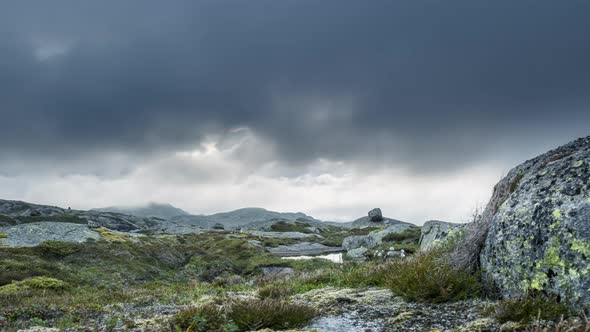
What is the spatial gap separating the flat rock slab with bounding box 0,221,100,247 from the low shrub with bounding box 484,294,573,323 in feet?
162

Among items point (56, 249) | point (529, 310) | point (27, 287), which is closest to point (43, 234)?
point (56, 249)

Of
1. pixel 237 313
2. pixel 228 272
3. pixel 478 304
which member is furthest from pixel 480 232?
pixel 228 272

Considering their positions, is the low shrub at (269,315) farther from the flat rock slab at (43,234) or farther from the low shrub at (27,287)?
the flat rock slab at (43,234)

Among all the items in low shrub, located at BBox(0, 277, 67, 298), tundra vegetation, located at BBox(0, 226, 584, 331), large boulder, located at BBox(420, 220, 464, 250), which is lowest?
low shrub, located at BBox(0, 277, 67, 298)

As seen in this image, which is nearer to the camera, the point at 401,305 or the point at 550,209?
the point at 550,209

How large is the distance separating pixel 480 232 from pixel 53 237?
171 feet

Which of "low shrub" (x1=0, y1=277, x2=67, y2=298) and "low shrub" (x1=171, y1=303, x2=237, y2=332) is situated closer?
"low shrub" (x1=171, y1=303, x2=237, y2=332)

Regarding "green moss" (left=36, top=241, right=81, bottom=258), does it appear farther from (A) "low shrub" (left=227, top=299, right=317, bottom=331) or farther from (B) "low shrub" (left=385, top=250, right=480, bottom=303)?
(B) "low shrub" (left=385, top=250, right=480, bottom=303)

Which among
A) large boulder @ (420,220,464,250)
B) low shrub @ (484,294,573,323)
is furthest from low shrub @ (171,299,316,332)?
large boulder @ (420,220,464,250)

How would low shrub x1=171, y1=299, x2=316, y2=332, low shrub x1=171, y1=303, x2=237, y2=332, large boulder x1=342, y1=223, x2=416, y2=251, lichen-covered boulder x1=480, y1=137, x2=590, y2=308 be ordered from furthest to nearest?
large boulder x1=342, y1=223, x2=416, y2=251, low shrub x1=171, y1=299, x2=316, y2=332, low shrub x1=171, y1=303, x2=237, y2=332, lichen-covered boulder x1=480, y1=137, x2=590, y2=308

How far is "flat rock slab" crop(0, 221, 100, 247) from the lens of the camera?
4380 cm

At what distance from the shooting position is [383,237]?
201 ft

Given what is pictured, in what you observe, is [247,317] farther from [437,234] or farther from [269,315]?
[437,234]

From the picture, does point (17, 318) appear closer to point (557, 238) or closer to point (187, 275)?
point (557, 238)
